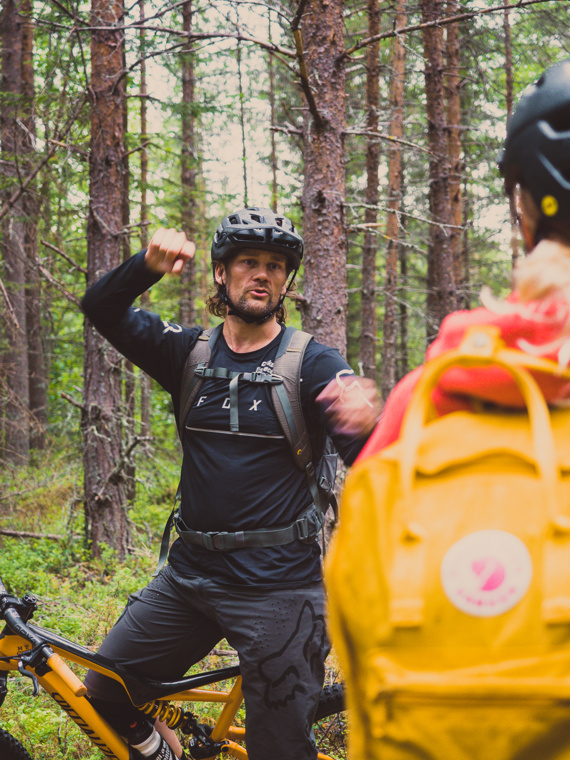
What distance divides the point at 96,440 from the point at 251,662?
5.22 meters

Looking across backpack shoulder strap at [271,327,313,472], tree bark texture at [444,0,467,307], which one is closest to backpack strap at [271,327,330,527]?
backpack shoulder strap at [271,327,313,472]

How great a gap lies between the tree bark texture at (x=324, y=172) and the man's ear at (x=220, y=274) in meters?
1.95

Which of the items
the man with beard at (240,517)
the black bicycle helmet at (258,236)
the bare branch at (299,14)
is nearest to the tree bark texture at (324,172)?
the bare branch at (299,14)

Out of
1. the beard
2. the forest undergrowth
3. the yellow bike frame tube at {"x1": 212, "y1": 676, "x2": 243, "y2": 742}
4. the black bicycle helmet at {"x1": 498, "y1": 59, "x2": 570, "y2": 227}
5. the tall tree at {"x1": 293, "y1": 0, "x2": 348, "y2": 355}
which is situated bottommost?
the forest undergrowth

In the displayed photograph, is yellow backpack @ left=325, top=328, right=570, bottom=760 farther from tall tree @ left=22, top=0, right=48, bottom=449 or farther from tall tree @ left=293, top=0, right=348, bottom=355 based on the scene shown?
tall tree @ left=22, top=0, right=48, bottom=449

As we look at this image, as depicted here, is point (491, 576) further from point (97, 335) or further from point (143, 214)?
point (143, 214)

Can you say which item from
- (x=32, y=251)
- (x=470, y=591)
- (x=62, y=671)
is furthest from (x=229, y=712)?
(x=32, y=251)

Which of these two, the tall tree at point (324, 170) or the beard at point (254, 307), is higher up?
the tall tree at point (324, 170)

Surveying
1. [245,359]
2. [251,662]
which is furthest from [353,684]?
[245,359]

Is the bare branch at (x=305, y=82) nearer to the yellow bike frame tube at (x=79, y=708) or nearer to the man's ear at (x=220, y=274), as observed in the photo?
the man's ear at (x=220, y=274)

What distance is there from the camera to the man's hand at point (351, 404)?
2.62 meters

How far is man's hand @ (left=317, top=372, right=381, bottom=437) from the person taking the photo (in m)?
2.62

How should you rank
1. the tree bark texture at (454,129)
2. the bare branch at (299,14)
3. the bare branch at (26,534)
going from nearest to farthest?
the bare branch at (299,14)
the bare branch at (26,534)
the tree bark texture at (454,129)

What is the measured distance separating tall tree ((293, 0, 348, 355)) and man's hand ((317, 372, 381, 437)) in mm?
2782
